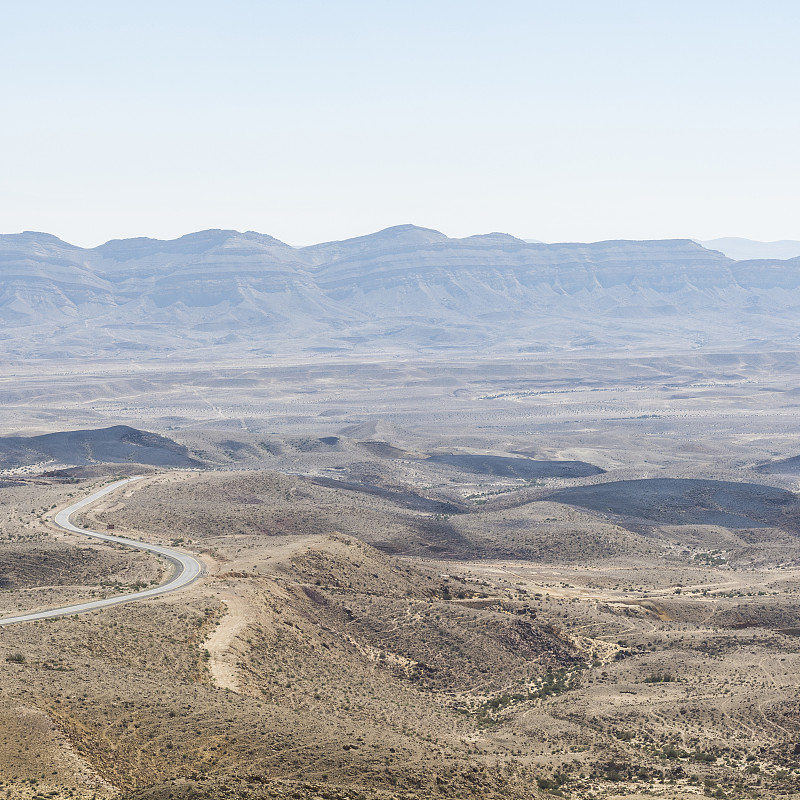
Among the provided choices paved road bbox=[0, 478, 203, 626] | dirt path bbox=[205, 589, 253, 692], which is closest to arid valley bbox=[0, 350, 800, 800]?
dirt path bbox=[205, 589, 253, 692]

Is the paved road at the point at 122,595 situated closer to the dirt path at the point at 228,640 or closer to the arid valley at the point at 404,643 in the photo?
the arid valley at the point at 404,643

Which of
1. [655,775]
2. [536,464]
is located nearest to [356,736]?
[655,775]

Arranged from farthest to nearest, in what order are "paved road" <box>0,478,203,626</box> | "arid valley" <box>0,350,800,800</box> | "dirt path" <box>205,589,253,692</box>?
"paved road" <box>0,478,203,626</box>, "dirt path" <box>205,589,253,692</box>, "arid valley" <box>0,350,800,800</box>

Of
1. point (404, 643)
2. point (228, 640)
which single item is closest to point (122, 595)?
point (228, 640)

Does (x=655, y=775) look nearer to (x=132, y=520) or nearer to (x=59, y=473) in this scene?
(x=132, y=520)

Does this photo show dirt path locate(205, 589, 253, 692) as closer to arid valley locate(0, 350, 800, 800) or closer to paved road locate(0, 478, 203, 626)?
arid valley locate(0, 350, 800, 800)

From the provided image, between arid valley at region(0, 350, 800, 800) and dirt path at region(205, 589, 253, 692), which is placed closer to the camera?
arid valley at region(0, 350, 800, 800)
